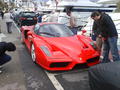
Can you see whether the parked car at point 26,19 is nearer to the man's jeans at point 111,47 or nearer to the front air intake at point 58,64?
the man's jeans at point 111,47

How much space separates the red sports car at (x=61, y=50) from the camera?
5.33 metres

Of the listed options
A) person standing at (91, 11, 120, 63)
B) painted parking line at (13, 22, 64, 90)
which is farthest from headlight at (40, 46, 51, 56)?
person standing at (91, 11, 120, 63)

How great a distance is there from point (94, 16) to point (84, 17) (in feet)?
41.2

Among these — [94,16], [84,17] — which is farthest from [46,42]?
[84,17]

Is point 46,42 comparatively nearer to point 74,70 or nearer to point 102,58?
point 74,70

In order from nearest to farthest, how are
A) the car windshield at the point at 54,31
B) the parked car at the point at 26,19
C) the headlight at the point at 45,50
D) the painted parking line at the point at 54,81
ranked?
the painted parking line at the point at 54,81 < the headlight at the point at 45,50 < the car windshield at the point at 54,31 < the parked car at the point at 26,19

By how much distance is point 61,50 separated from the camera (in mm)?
5695

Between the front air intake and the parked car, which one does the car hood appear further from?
the parked car

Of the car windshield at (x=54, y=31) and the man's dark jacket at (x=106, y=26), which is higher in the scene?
the man's dark jacket at (x=106, y=26)

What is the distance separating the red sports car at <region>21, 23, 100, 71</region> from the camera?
533 centimetres

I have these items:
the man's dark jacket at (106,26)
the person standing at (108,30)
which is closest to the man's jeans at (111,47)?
the person standing at (108,30)

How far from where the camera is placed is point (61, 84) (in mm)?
4691

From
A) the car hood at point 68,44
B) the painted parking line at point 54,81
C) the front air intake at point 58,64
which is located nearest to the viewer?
the painted parking line at point 54,81

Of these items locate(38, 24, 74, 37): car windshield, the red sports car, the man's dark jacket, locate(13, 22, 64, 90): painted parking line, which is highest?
the man's dark jacket
